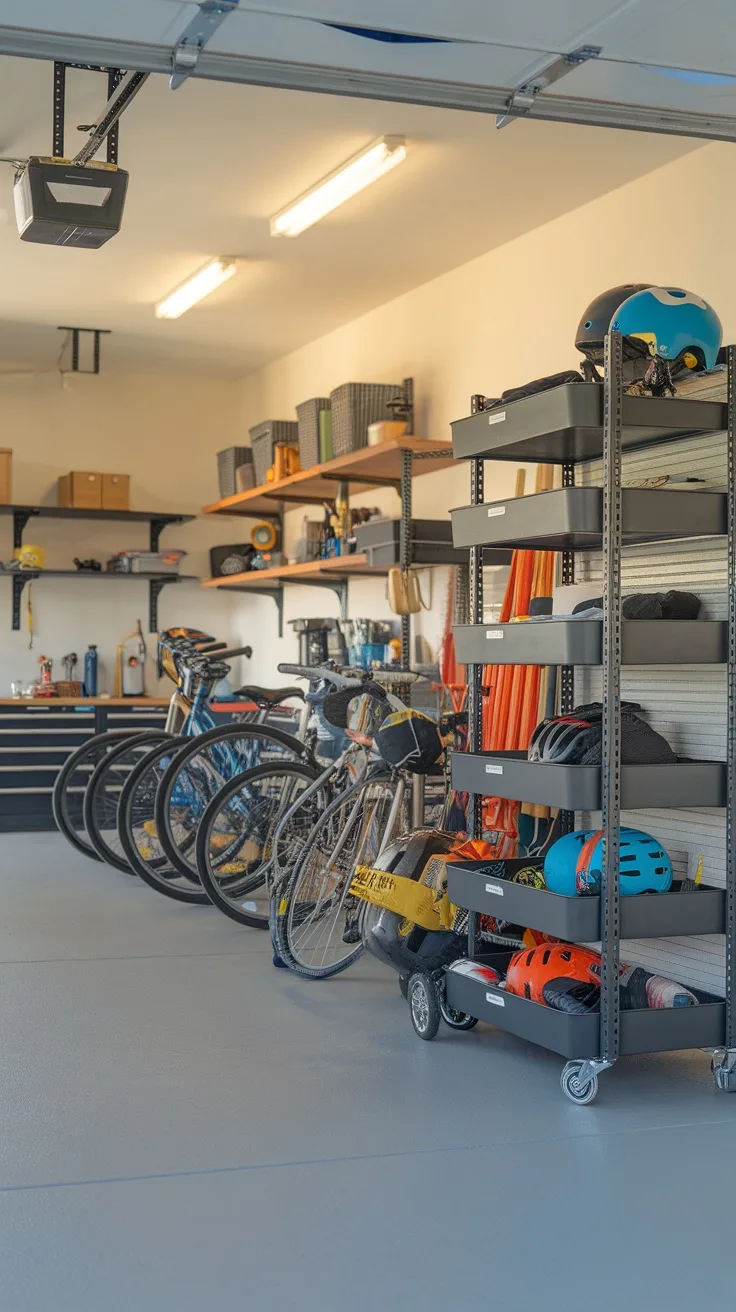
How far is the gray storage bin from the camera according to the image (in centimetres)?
790

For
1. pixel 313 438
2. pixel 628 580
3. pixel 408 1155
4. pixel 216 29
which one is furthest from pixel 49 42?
pixel 313 438

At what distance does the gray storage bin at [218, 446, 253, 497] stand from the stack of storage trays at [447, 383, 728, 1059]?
448 cm

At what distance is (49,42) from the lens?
2727 millimetres

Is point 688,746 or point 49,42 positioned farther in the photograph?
point 688,746

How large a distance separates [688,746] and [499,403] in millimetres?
1069

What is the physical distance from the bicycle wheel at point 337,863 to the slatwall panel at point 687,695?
80 centimetres

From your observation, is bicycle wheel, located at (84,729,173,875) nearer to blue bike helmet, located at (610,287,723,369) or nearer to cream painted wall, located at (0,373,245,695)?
cream painted wall, located at (0,373,245,695)

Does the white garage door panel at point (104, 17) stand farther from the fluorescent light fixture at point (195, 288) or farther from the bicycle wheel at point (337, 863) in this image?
the fluorescent light fixture at point (195, 288)

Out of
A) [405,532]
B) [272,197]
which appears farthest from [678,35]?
[405,532]

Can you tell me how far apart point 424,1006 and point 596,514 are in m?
1.42

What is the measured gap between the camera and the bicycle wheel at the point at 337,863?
4.16 meters

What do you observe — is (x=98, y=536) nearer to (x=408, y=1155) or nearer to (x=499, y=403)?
(x=499, y=403)

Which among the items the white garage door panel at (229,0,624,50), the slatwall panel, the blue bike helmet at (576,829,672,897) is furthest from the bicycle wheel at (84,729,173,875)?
the white garage door panel at (229,0,624,50)

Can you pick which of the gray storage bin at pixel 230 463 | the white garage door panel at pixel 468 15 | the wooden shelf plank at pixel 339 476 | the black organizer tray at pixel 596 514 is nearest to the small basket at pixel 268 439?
the wooden shelf plank at pixel 339 476
